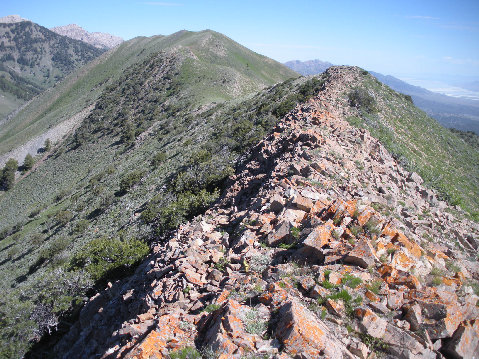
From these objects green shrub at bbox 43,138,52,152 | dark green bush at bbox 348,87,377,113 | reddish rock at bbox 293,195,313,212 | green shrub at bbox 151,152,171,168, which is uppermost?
dark green bush at bbox 348,87,377,113

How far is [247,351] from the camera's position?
573cm

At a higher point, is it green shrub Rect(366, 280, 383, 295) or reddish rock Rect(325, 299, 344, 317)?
green shrub Rect(366, 280, 383, 295)

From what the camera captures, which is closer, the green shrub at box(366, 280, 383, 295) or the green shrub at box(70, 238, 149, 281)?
the green shrub at box(366, 280, 383, 295)

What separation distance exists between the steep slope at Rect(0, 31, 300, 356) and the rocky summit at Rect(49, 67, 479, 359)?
4.92 metres

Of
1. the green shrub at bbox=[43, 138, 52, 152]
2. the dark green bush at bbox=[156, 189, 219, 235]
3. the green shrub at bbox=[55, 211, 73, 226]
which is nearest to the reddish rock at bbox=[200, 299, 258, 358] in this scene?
the dark green bush at bbox=[156, 189, 219, 235]

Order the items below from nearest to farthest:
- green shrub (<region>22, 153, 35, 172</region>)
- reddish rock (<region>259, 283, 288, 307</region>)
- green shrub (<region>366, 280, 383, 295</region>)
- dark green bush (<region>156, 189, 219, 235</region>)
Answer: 1. reddish rock (<region>259, 283, 288, 307</region>)
2. green shrub (<region>366, 280, 383, 295</region>)
3. dark green bush (<region>156, 189, 219, 235</region>)
4. green shrub (<region>22, 153, 35, 172</region>)

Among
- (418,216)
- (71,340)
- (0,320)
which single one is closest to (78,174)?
(0,320)

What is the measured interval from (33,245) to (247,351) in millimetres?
36476

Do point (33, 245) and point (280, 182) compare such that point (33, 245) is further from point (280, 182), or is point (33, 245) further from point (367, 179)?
point (367, 179)

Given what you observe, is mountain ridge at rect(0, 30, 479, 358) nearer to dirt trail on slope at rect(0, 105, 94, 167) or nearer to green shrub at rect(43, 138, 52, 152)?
green shrub at rect(43, 138, 52, 152)

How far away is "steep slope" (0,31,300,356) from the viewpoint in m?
17.1

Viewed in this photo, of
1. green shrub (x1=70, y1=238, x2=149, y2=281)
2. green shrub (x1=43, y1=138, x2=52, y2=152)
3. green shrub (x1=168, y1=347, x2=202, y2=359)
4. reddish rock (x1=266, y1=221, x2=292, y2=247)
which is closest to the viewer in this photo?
green shrub (x1=168, y1=347, x2=202, y2=359)

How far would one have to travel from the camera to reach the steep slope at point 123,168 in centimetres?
1712

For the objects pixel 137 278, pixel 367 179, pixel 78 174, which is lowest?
pixel 78 174
